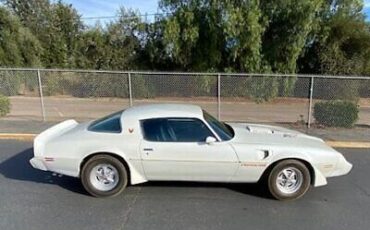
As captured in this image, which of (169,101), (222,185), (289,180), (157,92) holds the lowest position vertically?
(222,185)

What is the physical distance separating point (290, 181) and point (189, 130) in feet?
5.10

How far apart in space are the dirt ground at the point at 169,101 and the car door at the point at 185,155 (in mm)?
7115

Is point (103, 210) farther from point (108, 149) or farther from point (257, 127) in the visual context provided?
point (257, 127)

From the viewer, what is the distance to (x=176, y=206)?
4.72 metres

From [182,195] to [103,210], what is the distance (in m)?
1.13

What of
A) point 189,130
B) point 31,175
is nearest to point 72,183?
point 31,175

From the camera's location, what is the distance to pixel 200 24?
17.5m

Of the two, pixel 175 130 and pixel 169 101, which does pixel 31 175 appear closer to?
pixel 175 130

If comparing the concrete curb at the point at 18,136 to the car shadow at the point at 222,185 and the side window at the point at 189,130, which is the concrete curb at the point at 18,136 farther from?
the side window at the point at 189,130

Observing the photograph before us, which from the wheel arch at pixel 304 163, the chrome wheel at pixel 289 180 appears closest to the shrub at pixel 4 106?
the wheel arch at pixel 304 163

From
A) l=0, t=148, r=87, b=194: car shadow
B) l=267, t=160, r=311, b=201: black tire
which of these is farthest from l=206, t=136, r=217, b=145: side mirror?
l=0, t=148, r=87, b=194: car shadow

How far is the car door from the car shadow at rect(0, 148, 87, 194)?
1.15 metres

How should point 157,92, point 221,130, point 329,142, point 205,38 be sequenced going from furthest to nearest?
point 205,38
point 157,92
point 329,142
point 221,130

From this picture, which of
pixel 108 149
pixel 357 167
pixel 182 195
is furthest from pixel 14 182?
pixel 357 167
